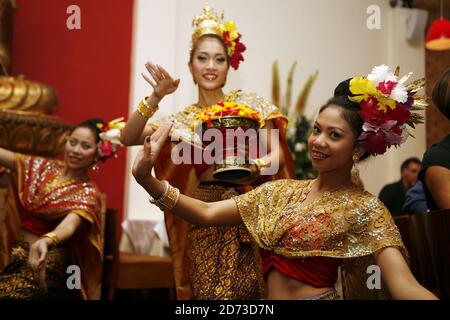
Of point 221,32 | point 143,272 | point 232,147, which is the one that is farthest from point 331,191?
point 143,272

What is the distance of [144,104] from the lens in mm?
2531

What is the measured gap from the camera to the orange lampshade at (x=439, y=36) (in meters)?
4.60

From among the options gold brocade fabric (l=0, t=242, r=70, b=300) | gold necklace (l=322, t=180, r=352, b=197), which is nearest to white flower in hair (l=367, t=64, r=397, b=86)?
gold necklace (l=322, t=180, r=352, b=197)

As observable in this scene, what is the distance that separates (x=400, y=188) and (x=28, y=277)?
284 cm

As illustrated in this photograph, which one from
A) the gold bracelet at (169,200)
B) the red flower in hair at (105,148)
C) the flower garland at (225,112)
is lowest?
the gold bracelet at (169,200)

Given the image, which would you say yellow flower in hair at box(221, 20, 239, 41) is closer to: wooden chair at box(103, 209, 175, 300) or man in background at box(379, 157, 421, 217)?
wooden chair at box(103, 209, 175, 300)

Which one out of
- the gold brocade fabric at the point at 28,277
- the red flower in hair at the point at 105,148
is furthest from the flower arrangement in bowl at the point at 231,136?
the gold brocade fabric at the point at 28,277

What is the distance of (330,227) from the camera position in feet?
5.97

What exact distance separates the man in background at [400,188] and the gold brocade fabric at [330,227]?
259 centimetres

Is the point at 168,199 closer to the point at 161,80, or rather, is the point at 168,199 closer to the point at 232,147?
the point at 232,147

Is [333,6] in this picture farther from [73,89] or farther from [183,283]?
[73,89]

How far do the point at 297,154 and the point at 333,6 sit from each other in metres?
1.64

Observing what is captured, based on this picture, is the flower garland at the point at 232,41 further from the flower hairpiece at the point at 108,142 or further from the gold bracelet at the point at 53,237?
the gold bracelet at the point at 53,237
